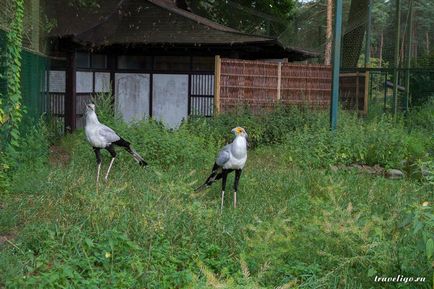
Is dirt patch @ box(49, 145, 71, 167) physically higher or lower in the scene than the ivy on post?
lower

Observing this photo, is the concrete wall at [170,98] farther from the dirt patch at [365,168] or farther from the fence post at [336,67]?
the dirt patch at [365,168]

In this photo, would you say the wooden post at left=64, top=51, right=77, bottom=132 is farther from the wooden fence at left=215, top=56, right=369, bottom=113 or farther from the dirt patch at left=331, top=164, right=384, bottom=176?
the dirt patch at left=331, top=164, right=384, bottom=176

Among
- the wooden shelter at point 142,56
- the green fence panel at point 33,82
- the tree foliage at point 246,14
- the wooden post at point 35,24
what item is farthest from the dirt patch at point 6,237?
the tree foliage at point 246,14

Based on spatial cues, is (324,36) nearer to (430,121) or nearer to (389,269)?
(430,121)

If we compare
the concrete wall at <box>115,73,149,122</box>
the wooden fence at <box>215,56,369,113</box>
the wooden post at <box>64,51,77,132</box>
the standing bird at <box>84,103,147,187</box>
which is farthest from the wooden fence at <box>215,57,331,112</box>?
the standing bird at <box>84,103,147,187</box>

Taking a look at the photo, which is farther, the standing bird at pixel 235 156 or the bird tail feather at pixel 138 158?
Answer: the bird tail feather at pixel 138 158

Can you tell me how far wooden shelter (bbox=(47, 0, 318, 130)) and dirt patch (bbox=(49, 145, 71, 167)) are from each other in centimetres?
256

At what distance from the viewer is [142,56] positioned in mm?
17688

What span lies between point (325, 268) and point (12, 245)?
8.13 feet

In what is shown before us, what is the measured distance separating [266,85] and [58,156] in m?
5.78

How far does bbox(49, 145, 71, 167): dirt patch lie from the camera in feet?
37.6

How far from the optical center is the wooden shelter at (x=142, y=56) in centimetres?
1625

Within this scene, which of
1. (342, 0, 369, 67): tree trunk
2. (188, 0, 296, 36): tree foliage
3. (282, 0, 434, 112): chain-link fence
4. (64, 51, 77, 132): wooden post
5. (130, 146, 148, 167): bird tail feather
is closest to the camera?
(130, 146, 148, 167): bird tail feather

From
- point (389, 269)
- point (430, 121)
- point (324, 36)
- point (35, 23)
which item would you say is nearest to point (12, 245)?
point (389, 269)
